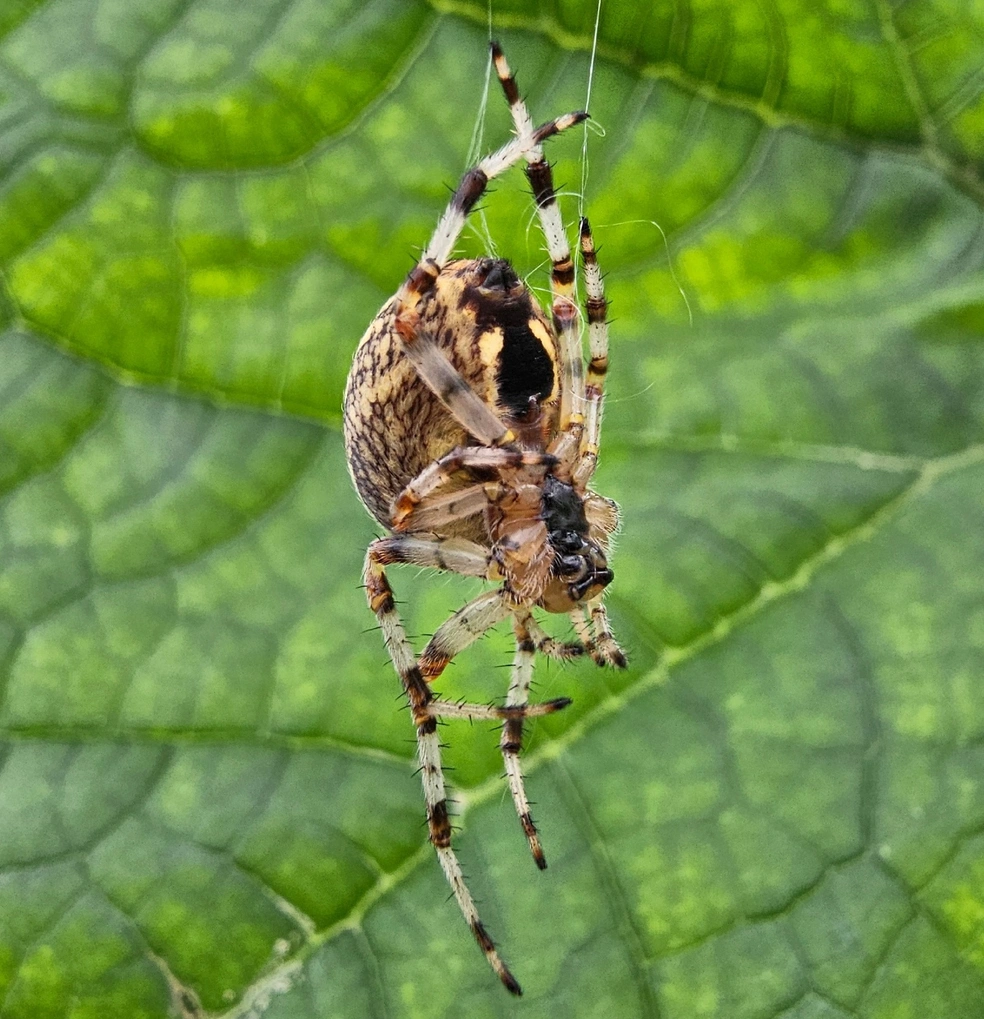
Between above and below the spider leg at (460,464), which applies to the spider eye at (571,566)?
below

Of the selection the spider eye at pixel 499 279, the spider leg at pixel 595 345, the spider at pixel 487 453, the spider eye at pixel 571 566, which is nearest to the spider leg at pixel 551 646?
the spider at pixel 487 453

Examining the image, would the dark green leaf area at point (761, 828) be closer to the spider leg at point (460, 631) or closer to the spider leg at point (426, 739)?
the spider leg at point (426, 739)

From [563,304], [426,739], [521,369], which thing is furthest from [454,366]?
[426,739]

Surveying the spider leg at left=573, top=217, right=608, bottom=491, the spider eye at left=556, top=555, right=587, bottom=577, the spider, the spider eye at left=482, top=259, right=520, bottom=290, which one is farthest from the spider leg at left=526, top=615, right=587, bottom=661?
the spider eye at left=482, top=259, right=520, bottom=290

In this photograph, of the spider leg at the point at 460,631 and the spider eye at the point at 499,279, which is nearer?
the spider eye at the point at 499,279

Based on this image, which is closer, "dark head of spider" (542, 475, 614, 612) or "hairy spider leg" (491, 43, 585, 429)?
"dark head of spider" (542, 475, 614, 612)

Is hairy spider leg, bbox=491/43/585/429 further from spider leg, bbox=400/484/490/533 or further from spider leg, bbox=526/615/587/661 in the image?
spider leg, bbox=526/615/587/661

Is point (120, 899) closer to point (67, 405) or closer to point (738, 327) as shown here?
point (67, 405)
